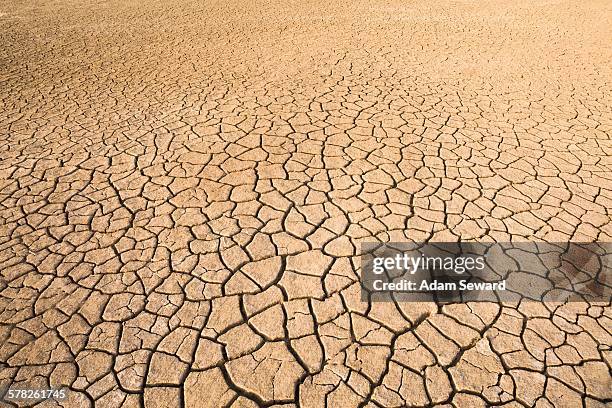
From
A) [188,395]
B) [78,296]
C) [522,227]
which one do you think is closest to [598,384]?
[522,227]

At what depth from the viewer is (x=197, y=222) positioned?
3.21m

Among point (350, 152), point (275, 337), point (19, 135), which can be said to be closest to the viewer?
point (275, 337)

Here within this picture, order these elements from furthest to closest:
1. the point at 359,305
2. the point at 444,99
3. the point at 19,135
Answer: the point at 444,99 < the point at 19,135 < the point at 359,305

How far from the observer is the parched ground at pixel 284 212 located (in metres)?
2.17

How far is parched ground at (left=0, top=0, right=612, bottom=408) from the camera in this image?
2.17 metres

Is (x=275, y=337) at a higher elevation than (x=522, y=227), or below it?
higher

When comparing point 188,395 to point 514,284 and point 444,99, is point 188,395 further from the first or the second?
point 444,99

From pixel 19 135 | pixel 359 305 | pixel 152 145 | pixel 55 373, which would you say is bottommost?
pixel 359 305

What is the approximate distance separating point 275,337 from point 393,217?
1.41 m

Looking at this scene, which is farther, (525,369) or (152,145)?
(152,145)

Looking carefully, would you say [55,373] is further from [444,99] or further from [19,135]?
[444,99]

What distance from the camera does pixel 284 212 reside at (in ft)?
10.8

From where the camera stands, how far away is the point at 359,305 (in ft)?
8.31

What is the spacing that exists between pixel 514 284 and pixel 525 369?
640 mm
